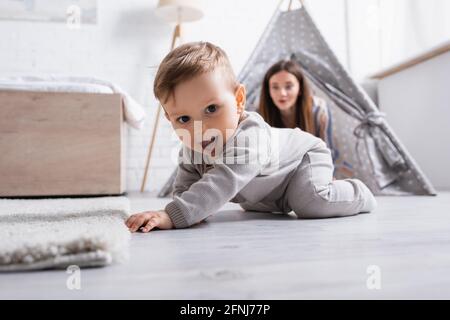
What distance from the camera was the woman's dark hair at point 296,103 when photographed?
5.98ft

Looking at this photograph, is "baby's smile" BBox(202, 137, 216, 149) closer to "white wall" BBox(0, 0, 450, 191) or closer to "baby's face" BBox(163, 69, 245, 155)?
"baby's face" BBox(163, 69, 245, 155)

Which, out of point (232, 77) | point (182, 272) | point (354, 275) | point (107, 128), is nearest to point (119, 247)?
point (182, 272)

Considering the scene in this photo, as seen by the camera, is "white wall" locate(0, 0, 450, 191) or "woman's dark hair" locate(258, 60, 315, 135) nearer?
"woman's dark hair" locate(258, 60, 315, 135)

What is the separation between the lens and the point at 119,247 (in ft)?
1.54

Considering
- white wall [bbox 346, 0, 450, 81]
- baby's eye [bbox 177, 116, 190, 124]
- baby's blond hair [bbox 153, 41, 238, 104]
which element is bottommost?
baby's eye [bbox 177, 116, 190, 124]

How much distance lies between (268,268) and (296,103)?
1.49 meters

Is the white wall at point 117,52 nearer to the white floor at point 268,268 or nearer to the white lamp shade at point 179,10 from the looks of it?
the white lamp shade at point 179,10

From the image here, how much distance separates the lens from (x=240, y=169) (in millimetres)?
752

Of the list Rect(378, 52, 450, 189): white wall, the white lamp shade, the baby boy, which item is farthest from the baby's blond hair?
Rect(378, 52, 450, 189): white wall

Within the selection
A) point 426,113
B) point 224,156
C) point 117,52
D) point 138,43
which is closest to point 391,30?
point 426,113

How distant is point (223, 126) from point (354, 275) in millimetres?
426

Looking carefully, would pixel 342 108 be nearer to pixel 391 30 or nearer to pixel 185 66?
pixel 391 30

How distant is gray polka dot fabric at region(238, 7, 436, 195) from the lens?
5.52 ft

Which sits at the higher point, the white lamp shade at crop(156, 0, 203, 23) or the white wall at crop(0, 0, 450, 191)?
the white lamp shade at crop(156, 0, 203, 23)
